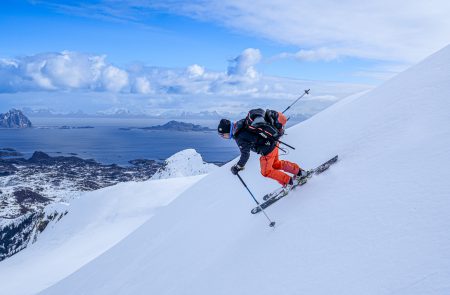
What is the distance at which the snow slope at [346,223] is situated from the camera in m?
4.56

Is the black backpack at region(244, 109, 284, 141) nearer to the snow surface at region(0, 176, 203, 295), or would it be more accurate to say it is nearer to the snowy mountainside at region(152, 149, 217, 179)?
the snow surface at region(0, 176, 203, 295)

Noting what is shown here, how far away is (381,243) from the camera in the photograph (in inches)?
192

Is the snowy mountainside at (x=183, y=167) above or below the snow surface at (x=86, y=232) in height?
above

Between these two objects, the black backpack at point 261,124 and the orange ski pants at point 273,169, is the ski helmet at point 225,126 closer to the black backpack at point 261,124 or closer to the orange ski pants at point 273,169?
the black backpack at point 261,124

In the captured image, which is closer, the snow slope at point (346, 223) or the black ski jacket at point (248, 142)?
the snow slope at point (346, 223)

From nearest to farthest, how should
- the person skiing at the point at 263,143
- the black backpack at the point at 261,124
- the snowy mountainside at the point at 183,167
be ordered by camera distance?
the black backpack at the point at 261,124
the person skiing at the point at 263,143
the snowy mountainside at the point at 183,167

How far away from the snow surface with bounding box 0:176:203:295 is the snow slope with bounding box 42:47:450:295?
41.7 ft

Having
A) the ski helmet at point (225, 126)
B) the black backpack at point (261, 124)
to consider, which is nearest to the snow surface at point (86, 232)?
the ski helmet at point (225, 126)

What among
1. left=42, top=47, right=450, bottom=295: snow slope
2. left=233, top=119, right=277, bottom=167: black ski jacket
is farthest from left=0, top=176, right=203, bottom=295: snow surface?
left=233, top=119, right=277, bottom=167: black ski jacket

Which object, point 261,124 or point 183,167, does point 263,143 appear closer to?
point 261,124

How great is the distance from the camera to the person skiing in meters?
8.09

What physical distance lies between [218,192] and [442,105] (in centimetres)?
896

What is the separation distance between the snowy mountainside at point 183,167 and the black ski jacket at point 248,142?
122 metres

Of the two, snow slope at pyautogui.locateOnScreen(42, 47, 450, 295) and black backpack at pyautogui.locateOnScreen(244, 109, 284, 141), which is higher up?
black backpack at pyautogui.locateOnScreen(244, 109, 284, 141)
